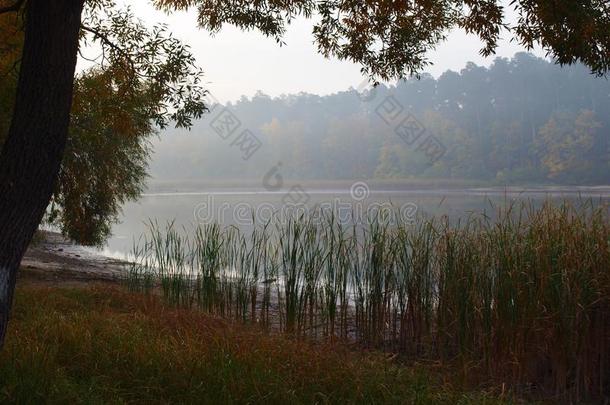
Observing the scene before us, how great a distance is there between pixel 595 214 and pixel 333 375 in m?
3.61

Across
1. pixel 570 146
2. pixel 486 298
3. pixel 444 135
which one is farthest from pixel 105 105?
pixel 444 135

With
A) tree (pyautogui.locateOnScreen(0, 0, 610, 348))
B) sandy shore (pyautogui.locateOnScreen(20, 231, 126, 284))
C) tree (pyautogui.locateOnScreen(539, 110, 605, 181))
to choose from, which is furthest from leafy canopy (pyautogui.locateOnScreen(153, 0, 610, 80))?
tree (pyautogui.locateOnScreen(539, 110, 605, 181))

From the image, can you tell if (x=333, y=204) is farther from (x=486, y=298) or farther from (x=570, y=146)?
(x=570, y=146)

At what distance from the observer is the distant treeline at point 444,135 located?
6431 cm

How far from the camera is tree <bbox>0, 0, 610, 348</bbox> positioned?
4297 mm

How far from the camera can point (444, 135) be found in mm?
71062

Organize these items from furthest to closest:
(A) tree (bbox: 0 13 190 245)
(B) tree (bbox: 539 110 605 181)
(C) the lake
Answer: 1. (B) tree (bbox: 539 110 605 181)
2. (C) the lake
3. (A) tree (bbox: 0 13 190 245)

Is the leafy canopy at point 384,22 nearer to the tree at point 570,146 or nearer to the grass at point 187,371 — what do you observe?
the grass at point 187,371

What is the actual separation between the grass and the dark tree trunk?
1.57 ft

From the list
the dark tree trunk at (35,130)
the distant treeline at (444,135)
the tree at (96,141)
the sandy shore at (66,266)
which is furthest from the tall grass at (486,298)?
the distant treeline at (444,135)

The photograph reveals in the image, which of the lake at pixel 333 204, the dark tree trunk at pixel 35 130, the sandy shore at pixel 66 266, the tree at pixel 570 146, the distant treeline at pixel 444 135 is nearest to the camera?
the dark tree trunk at pixel 35 130

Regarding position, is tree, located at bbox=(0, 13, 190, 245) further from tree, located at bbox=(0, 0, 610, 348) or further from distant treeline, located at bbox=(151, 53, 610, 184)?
distant treeline, located at bbox=(151, 53, 610, 184)

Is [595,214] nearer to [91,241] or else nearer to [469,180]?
[91,241]

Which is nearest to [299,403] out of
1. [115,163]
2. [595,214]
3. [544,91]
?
[595,214]
